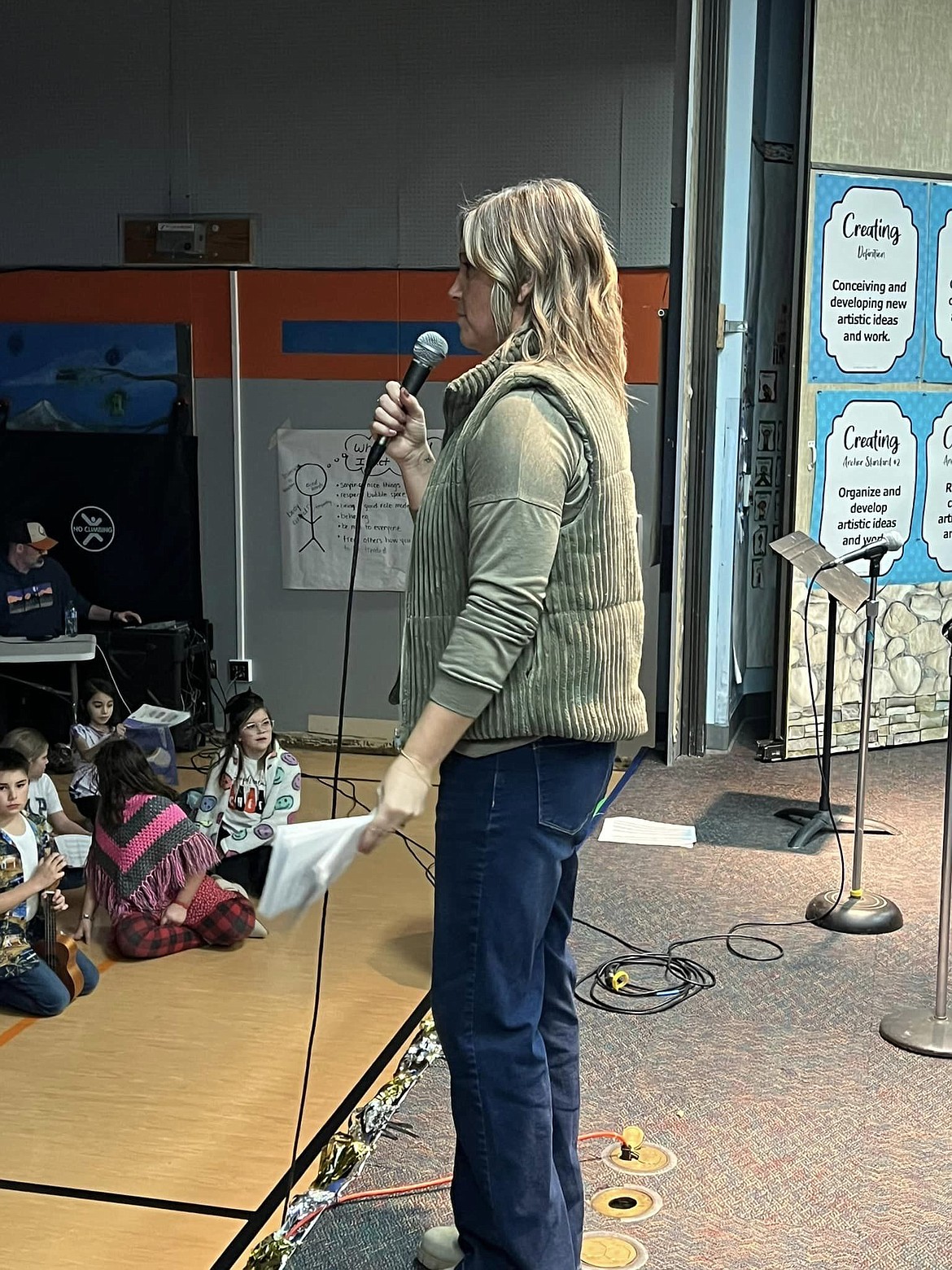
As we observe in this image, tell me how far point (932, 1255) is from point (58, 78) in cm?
576

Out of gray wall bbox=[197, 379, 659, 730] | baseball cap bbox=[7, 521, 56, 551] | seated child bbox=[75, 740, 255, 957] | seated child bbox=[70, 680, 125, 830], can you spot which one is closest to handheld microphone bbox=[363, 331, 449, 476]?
seated child bbox=[75, 740, 255, 957]

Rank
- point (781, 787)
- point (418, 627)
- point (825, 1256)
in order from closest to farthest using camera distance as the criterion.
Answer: point (418, 627) < point (825, 1256) < point (781, 787)

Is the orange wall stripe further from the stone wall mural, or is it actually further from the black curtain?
the stone wall mural

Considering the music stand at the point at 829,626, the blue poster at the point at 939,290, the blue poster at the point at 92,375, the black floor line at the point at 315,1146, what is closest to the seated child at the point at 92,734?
the blue poster at the point at 92,375

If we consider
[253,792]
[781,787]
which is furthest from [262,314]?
[781,787]

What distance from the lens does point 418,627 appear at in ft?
5.69

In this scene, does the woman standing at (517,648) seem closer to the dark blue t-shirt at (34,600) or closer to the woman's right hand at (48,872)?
the woman's right hand at (48,872)

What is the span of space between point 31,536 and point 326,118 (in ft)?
7.02

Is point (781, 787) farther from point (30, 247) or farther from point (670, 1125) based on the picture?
point (30, 247)

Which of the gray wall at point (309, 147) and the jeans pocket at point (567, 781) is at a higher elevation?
the gray wall at point (309, 147)

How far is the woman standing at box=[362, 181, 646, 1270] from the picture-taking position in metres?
1.61

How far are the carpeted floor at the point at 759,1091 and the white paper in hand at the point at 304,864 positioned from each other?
0.82m

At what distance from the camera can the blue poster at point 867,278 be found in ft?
17.6

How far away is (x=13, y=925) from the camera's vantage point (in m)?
3.34
